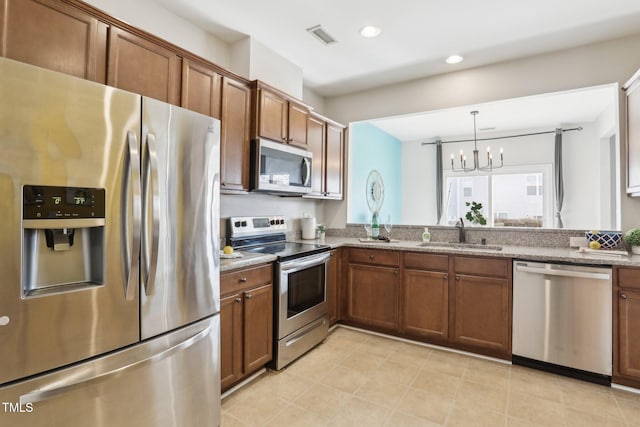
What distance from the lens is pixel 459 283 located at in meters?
2.89

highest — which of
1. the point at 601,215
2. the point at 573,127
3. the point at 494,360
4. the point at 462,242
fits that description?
the point at 573,127

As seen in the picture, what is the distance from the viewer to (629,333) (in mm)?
2285

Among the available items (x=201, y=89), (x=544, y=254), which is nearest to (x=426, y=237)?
(x=544, y=254)

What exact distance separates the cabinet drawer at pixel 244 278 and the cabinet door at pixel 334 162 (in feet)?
5.20

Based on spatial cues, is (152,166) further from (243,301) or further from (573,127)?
(573,127)

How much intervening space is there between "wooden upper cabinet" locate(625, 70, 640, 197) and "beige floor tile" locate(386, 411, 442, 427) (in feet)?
7.79

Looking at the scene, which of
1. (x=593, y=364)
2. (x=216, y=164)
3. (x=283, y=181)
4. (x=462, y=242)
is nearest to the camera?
(x=216, y=164)

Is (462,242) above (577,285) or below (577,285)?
above

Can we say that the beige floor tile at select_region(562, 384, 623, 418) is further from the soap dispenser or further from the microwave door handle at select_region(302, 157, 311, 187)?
the microwave door handle at select_region(302, 157, 311, 187)

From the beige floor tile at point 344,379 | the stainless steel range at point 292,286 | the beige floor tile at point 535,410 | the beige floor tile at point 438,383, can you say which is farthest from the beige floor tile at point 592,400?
the stainless steel range at point 292,286

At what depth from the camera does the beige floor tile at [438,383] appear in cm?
228

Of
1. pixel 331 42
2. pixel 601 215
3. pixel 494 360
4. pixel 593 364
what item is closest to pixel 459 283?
pixel 494 360

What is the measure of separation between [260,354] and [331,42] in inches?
107

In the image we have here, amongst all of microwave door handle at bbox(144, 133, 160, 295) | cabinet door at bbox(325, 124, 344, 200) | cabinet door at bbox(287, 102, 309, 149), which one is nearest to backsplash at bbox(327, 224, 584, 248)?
cabinet door at bbox(325, 124, 344, 200)
